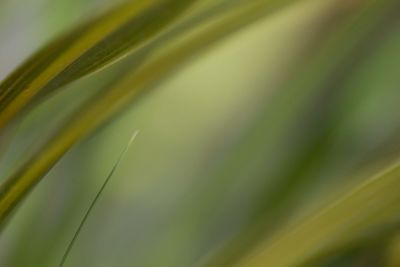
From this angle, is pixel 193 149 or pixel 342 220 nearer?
pixel 342 220

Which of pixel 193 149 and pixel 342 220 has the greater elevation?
pixel 193 149

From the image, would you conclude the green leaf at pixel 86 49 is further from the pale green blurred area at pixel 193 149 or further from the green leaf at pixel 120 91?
the pale green blurred area at pixel 193 149

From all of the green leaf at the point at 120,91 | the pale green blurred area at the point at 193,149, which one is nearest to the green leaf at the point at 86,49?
the green leaf at the point at 120,91

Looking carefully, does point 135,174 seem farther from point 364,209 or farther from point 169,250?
point 364,209

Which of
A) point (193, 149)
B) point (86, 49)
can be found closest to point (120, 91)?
point (86, 49)

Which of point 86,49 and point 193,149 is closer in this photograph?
point 86,49

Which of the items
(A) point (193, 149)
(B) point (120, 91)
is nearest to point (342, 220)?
(B) point (120, 91)

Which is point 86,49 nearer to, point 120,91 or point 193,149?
point 120,91

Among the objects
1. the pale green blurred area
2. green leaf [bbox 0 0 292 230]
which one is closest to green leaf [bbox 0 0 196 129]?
green leaf [bbox 0 0 292 230]

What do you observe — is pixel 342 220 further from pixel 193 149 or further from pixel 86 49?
pixel 193 149
